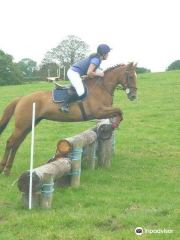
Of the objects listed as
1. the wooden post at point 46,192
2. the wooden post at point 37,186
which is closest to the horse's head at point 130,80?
the wooden post at point 37,186

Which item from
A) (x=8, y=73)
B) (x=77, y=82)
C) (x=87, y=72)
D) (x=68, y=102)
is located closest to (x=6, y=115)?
(x=68, y=102)

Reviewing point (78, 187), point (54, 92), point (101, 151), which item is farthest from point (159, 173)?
point (54, 92)

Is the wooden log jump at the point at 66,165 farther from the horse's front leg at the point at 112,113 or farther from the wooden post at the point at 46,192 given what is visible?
the horse's front leg at the point at 112,113

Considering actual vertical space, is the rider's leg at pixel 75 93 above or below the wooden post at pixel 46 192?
above

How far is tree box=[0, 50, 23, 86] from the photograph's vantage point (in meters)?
61.9

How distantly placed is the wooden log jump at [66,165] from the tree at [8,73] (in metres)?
51.2

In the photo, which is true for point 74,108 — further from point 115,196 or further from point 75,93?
point 115,196

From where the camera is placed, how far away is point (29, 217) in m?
6.74

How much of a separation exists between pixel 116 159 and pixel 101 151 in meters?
1.37

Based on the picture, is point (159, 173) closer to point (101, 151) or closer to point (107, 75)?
point (101, 151)

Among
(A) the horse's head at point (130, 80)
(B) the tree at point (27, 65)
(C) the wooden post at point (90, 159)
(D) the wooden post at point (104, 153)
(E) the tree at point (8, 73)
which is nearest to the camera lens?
(A) the horse's head at point (130, 80)

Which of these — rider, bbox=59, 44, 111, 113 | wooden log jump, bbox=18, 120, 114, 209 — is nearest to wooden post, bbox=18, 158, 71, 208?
wooden log jump, bbox=18, 120, 114, 209

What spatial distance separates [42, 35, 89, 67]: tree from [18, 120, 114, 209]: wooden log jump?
2227 inches

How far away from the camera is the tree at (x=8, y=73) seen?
61906 millimetres
